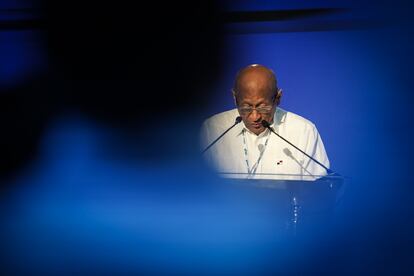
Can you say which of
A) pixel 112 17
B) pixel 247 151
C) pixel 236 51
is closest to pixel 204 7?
pixel 236 51

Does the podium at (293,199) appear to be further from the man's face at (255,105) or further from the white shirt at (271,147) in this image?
the man's face at (255,105)

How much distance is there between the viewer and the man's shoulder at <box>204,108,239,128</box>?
116 inches

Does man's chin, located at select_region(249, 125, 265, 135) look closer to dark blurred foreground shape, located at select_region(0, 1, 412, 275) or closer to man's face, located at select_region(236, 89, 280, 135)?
man's face, located at select_region(236, 89, 280, 135)

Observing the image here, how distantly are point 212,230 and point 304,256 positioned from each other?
0.26 metres

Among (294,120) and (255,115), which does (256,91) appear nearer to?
(255,115)

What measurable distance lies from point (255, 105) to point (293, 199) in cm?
91

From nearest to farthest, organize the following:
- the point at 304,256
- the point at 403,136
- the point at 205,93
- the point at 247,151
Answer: the point at 304,256 → the point at 247,151 → the point at 403,136 → the point at 205,93

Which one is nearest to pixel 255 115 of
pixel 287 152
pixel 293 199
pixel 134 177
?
pixel 287 152

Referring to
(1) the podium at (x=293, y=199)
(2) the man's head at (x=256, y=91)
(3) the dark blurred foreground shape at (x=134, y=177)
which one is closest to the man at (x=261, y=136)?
(2) the man's head at (x=256, y=91)

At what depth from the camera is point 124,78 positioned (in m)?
3.11

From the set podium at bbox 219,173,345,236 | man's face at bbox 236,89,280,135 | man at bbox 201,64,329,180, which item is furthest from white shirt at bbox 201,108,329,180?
podium at bbox 219,173,345,236

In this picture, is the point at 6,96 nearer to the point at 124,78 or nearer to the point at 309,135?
the point at 124,78

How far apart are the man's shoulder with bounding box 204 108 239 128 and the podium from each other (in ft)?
4.14

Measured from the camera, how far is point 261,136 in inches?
107
